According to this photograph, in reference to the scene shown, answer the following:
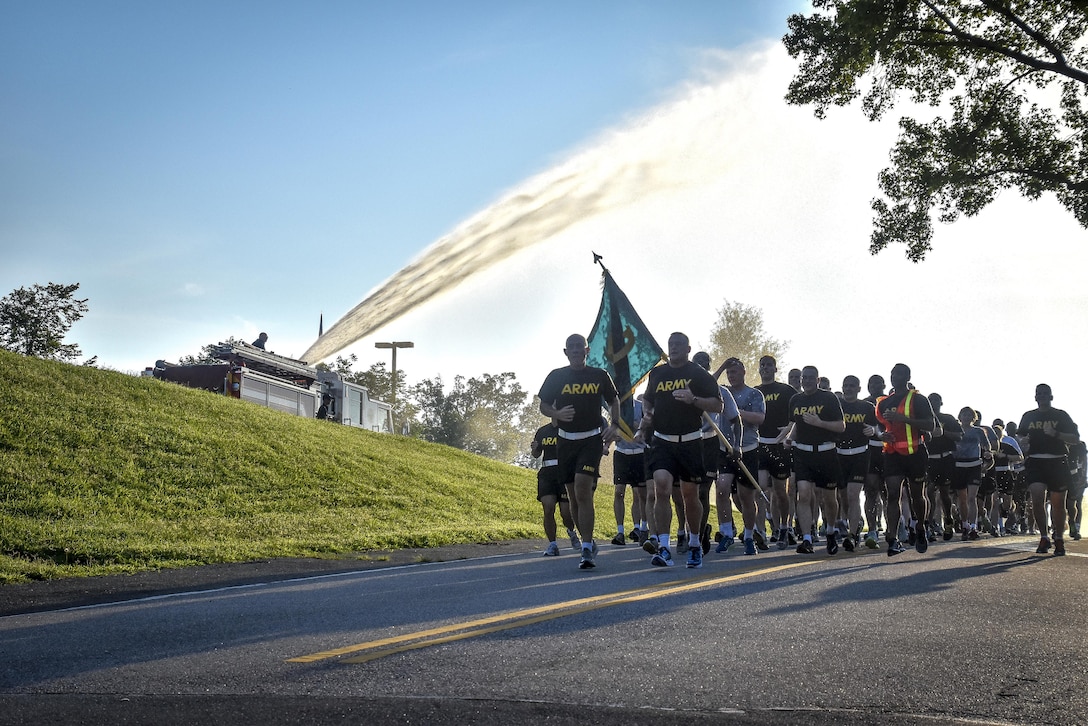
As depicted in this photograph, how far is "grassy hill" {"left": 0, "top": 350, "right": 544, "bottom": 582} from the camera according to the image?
14.2 m

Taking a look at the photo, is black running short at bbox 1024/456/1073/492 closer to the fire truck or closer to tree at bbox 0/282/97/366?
the fire truck

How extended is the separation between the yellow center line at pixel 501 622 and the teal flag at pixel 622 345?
283 inches

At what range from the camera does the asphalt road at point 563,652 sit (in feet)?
12.9

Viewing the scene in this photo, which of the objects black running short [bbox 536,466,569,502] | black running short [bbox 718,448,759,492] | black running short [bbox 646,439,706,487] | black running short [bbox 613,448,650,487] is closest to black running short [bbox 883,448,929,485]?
black running short [bbox 718,448,759,492]

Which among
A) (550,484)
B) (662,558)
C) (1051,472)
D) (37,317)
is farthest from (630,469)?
(37,317)

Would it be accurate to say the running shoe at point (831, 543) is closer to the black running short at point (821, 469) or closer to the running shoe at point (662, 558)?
the black running short at point (821, 469)

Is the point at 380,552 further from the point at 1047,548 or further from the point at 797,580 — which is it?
the point at 1047,548

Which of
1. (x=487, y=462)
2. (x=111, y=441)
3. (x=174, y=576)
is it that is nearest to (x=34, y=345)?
(x=487, y=462)

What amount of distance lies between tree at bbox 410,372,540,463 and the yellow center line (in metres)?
77.8

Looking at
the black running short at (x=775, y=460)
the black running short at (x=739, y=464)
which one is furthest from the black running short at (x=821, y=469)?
the black running short at (x=775, y=460)

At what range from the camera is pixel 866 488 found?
14445 millimetres

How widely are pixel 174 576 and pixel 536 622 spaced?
635cm

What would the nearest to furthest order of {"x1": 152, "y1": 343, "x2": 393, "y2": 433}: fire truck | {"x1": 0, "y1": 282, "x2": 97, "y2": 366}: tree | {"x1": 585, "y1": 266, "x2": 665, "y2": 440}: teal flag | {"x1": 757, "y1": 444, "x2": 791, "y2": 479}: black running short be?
{"x1": 757, "y1": 444, "x2": 791, "y2": 479}: black running short
{"x1": 585, "y1": 266, "x2": 665, "y2": 440}: teal flag
{"x1": 152, "y1": 343, "x2": 393, "y2": 433}: fire truck
{"x1": 0, "y1": 282, "x2": 97, "y2": 366}: tree

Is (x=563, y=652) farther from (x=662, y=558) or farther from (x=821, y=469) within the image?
(x=821, y=469)
